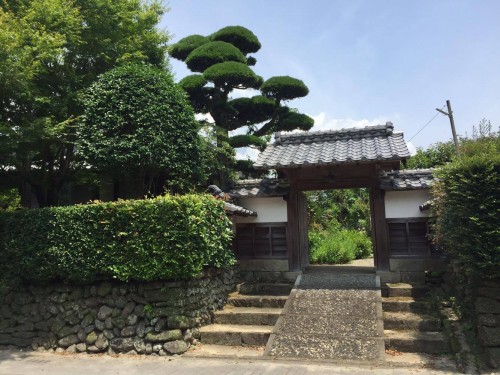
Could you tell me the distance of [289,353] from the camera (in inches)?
285

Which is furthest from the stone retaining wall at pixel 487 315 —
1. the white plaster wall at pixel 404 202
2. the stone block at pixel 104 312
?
the stone block at pixel 104 312

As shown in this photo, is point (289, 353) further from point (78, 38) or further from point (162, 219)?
point (78, 38)

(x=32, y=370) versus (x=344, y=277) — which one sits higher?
(x=344, y=277)

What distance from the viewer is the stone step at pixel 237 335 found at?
8031mm

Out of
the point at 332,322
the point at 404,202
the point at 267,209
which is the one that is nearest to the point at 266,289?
the point at 267,209

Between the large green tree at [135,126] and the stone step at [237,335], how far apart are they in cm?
384

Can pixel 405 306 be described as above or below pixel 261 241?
below

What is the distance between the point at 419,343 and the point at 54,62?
1041cm

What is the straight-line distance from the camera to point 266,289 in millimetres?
10508

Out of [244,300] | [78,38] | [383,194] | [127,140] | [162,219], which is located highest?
[78,38]

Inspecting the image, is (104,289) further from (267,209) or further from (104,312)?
(267,209)

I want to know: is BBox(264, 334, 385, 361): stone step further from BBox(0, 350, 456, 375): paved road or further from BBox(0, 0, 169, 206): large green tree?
BBox(0, 0, 169, 206): large green tree

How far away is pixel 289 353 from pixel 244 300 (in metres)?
2.68

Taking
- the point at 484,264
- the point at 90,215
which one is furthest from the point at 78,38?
the point at 484,264
